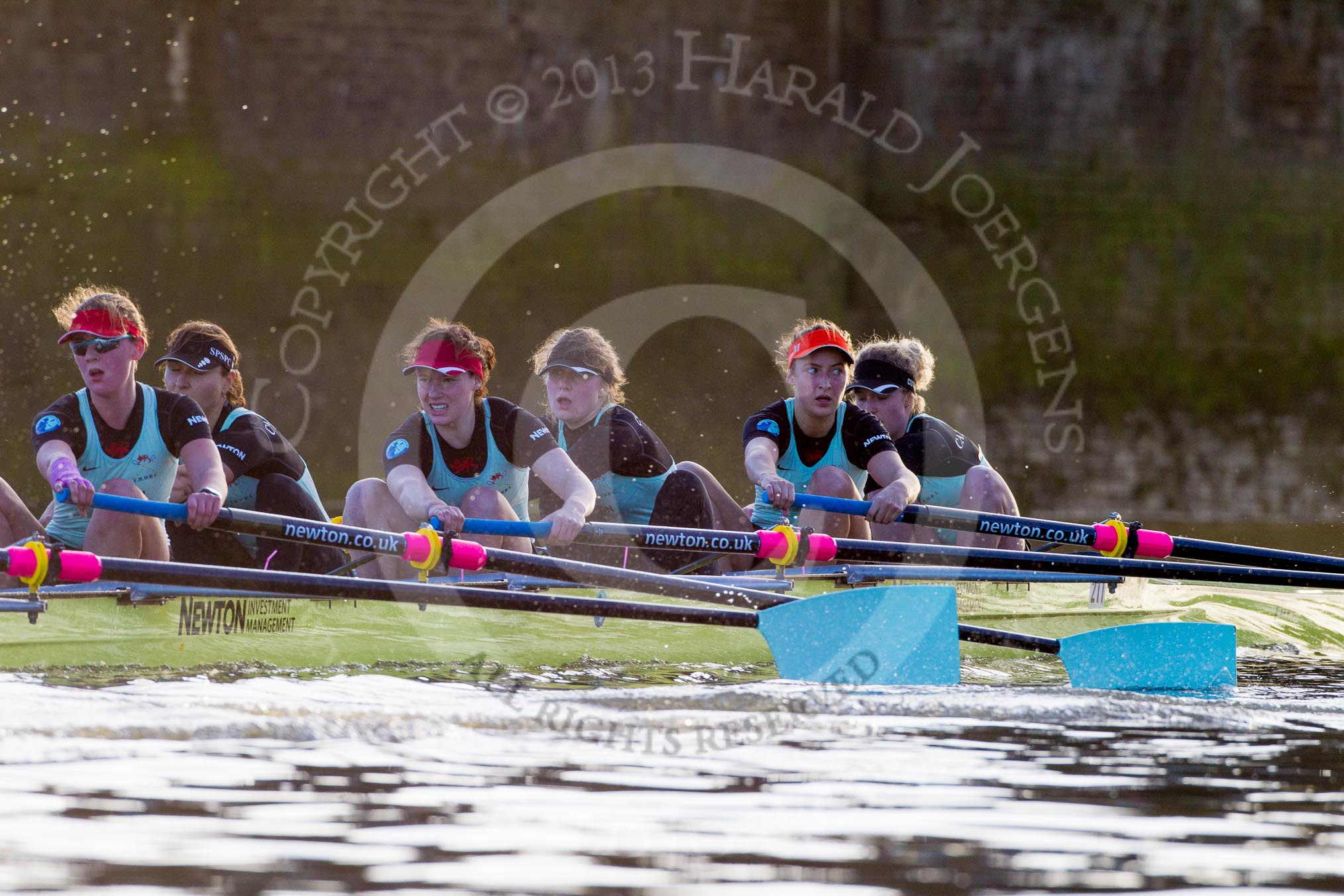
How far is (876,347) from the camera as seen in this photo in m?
6.43

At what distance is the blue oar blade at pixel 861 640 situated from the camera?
4.54 meters

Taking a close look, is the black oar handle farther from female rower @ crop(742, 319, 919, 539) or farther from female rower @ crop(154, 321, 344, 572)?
female rower @ crop(742, 319, 919, 539)

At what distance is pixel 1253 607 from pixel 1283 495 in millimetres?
4689

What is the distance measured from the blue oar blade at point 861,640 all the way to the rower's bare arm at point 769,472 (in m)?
0.74

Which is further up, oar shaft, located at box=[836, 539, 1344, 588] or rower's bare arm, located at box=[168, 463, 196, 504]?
rower's bare arm, located at box=[168, 463, 196, 504]

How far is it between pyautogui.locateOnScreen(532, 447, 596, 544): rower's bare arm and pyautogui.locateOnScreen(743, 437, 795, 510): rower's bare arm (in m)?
0.63

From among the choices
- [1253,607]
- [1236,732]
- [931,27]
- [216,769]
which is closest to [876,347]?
[1253,607]

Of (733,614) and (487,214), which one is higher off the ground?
(487,214)

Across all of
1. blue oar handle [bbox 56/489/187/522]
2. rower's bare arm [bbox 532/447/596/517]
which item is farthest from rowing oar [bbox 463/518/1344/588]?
blue oar handle [bbox 56/489/187/522]

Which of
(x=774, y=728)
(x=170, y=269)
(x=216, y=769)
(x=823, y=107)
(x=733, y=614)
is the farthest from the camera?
(x=823, y=107)

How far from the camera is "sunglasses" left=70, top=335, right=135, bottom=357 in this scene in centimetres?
450

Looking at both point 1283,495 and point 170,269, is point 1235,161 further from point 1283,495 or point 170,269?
point 170,269

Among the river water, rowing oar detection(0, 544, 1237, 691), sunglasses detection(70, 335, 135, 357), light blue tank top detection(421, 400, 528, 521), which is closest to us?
the river water

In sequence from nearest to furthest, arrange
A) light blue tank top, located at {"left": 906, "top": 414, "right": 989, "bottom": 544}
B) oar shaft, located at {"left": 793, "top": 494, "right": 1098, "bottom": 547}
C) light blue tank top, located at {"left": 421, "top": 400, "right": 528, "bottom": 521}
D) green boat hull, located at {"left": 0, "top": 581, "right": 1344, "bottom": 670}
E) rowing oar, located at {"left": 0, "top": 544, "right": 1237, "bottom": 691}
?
green boat hull, located at {"left": 0, "top": 581, "right": 1344, "bottom": 670} < rowing oar, located at {"left": 0, "top": 544, "right": 1237, "bottom": 691} < light blue tank top, located at {"left": 421, "top": 400, "right": 528, "bottom": 521} < oar shaft, located at {"left": 793, "top": 494, "right": 1098, "bottom": 547} < light blue tank top, located at {"left": 906, "top": 414, "right": 989, "bottom": 544}
